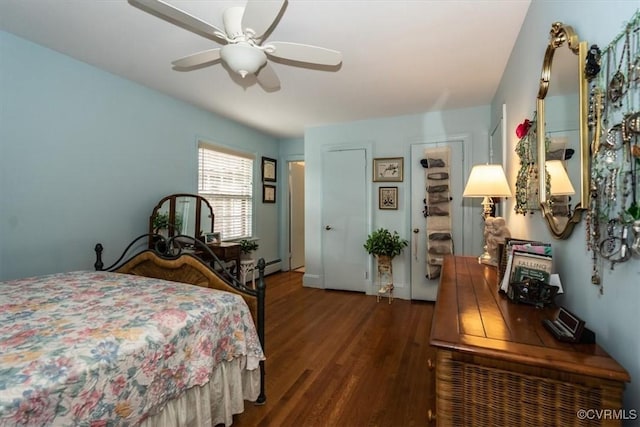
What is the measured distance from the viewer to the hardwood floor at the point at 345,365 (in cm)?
184

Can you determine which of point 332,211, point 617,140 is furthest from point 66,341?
point 332,211

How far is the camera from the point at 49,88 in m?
2.46

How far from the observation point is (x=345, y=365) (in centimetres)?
239

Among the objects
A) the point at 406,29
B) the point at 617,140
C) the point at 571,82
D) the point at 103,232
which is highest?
the point at 406,29

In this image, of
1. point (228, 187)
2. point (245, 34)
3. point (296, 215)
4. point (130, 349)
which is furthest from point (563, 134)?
point (296, 215)

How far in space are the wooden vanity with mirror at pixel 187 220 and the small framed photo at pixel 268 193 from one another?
53.0 inches

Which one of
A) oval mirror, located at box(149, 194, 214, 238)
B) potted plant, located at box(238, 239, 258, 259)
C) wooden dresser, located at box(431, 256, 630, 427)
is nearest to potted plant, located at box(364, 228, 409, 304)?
potted plant, located at box(238, 239, 258, 259)

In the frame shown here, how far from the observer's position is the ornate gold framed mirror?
3.51ft

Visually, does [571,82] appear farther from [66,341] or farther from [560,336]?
[66,341]

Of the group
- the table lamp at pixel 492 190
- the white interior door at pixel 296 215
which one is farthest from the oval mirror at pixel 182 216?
the table lamp at pixel 492 190

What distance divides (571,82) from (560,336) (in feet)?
3.15

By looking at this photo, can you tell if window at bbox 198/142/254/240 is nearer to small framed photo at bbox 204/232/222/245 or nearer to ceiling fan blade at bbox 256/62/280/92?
small framed photo at bbox 204/232/222/245

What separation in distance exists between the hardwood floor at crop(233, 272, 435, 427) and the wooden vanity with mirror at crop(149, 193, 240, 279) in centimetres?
89

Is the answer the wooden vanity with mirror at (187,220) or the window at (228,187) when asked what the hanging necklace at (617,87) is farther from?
the window at (228,187)
